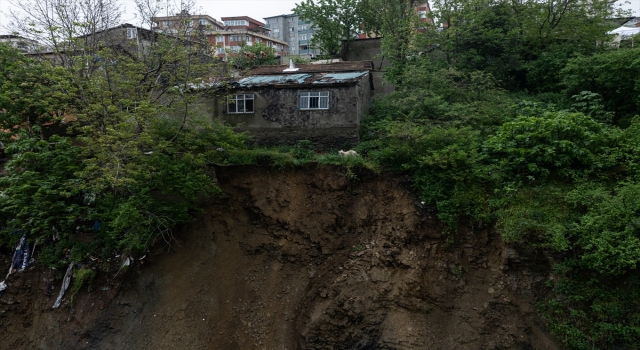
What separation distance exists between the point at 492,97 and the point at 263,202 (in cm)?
993

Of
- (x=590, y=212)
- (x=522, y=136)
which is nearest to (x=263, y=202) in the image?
(x=522, y=136)

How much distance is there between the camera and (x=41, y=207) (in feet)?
34.1

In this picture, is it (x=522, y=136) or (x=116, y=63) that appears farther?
(x=116, y=63)

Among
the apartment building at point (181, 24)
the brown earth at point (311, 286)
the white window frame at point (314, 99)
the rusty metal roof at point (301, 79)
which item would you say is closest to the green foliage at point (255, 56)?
the rusty metal roof at point (301, 79)

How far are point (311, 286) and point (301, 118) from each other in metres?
6.94

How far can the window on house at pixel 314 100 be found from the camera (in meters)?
15.0

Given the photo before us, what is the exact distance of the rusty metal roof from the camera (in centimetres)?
1495

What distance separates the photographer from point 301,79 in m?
15.7

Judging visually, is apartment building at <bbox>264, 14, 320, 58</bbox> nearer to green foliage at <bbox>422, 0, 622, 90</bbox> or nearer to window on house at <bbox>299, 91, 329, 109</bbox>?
green foliage at <bbox>422, 0, 622, 90</bbox>

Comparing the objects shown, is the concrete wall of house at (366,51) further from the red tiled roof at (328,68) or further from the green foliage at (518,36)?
the green foliage at (518,36)

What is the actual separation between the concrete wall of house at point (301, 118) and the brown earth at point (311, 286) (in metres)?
2.61

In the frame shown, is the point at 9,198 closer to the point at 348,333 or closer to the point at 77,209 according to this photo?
the point at 77,209

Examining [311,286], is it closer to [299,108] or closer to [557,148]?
[299,108]

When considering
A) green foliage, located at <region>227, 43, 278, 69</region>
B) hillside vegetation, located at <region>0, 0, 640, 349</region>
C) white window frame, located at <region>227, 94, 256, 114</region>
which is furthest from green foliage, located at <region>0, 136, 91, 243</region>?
green foliage, located at <region>227, 43, 278, 69</region>
